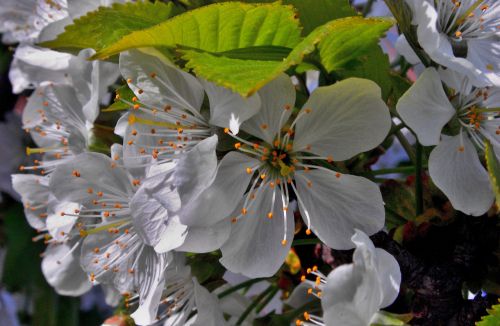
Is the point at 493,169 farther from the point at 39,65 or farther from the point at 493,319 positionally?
the point at 39,65

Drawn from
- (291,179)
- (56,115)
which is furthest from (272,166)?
(56,115)

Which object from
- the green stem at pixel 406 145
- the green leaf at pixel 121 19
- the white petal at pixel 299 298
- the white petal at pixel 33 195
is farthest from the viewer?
the white petal at pixel 33 195

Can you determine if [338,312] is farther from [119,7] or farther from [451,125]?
[119,7]

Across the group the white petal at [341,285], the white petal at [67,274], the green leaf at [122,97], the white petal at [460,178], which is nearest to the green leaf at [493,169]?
the white petal at [460,178]

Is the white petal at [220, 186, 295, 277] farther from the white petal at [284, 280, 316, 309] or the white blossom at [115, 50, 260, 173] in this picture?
the white petal at [284, 280, 316, 309]

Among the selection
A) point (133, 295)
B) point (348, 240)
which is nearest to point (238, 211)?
point (348, 240)

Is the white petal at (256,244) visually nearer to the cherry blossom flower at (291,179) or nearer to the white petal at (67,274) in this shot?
the cherry blossom flower at (291,179)

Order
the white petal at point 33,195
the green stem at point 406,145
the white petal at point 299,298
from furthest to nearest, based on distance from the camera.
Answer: the white petal at point 33,195 → the white petal at point 299,298 → the green stem at point 406,145

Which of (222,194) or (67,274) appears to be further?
(67,274)
